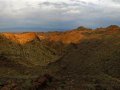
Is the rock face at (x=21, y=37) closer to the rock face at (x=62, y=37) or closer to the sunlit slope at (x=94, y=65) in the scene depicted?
the rock face at (x=62, y=37)

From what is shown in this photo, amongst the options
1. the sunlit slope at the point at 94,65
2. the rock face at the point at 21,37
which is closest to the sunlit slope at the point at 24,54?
the rock face at the point at 21,37

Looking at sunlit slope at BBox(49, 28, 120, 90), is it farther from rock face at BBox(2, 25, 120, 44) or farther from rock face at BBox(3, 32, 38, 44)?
rock face at BBox(3, 32, 38, 44)

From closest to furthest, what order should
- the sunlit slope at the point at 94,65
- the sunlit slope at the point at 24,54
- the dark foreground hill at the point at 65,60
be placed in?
the sunlit slope at the point at 94,65 < the dark foreground hill at the point at 65,60 < the sunlit slope at the point at 24,54

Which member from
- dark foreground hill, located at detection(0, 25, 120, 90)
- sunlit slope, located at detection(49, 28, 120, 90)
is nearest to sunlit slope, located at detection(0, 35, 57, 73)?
dark foreground hill, located at detection(0, 25, 120, 90)

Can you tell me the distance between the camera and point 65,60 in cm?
6053

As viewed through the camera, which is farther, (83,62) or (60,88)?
(83,62)

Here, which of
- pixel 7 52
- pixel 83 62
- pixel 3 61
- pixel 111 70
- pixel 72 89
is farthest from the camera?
pixel 7 52

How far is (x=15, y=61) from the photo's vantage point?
2440 inches

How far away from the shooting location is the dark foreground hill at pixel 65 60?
145 ft

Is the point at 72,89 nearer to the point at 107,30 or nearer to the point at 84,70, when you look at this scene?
the point at 84,70

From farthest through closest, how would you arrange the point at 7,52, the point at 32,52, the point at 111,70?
the point at 32,52
the point at 7,52
the point at 111,70

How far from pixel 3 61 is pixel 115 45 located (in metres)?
17.8

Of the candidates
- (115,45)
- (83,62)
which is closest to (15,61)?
(83,62)

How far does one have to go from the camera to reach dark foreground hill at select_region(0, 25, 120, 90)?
44094 mm
